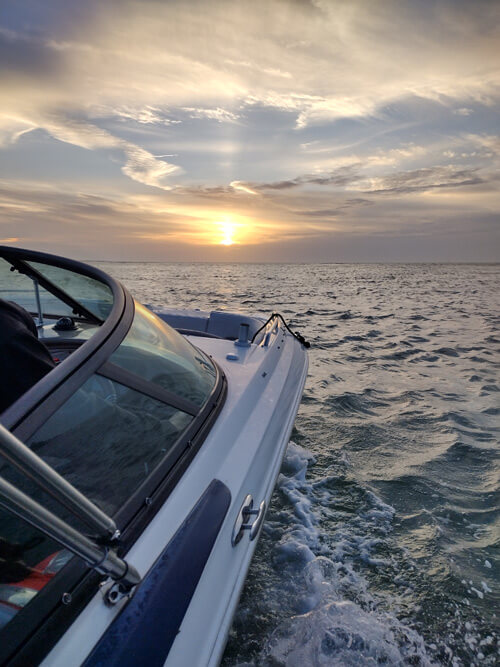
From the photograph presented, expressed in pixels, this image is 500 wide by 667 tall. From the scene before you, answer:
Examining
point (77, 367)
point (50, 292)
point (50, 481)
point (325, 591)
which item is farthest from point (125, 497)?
point (50, 292)

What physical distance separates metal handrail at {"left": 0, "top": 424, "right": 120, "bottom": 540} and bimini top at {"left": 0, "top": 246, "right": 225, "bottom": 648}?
0.03m

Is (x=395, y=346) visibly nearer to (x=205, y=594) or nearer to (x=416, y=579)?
(x=416, y=579)

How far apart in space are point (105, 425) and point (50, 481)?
28.5 inches

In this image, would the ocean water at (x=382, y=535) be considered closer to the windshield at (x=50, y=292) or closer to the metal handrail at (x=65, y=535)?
the metal handrail at (x=65, y=535)

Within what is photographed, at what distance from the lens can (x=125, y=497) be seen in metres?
1.39

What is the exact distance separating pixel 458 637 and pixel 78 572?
6.57ft

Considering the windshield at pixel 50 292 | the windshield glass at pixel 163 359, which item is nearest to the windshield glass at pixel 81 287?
the windshield at pixel 50 292

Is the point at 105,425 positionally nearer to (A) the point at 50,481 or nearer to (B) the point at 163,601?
(B) the point at 163,601

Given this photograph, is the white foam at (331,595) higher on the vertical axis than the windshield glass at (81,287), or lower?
lower

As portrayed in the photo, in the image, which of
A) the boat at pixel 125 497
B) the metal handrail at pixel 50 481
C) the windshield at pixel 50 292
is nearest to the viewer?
the metal handrail at pixel 50 481

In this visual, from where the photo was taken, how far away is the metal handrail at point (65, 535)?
27.1 inches

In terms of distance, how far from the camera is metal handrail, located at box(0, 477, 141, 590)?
688 mm

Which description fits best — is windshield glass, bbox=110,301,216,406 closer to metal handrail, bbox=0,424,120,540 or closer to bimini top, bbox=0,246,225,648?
bimini top, bbox=0,246,225,648

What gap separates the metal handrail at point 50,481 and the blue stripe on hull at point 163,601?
286mm
